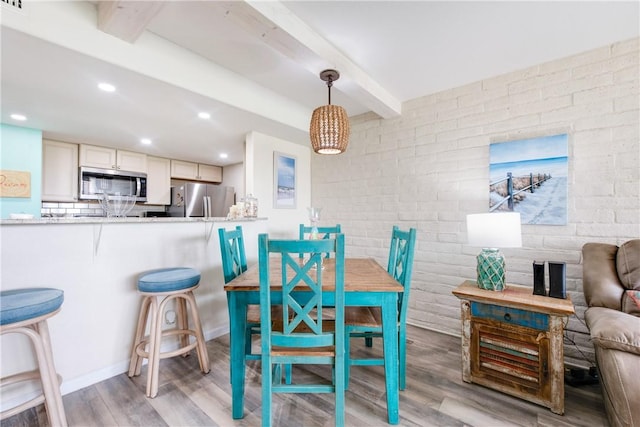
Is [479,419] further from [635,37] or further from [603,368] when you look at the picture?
[635,37]

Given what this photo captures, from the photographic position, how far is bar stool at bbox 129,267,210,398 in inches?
69.3

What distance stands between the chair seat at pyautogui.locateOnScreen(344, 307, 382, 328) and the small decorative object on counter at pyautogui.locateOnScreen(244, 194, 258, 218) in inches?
61.7

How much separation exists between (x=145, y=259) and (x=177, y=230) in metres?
0.32

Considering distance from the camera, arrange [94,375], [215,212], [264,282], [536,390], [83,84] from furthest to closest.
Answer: [215,212] < [83,84] < [94,375] < [536,390] < [264,282]

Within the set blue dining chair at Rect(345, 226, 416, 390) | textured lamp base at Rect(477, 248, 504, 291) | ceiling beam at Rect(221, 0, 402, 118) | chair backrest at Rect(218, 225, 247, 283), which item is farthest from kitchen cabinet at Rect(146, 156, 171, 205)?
textured lamp base at Rect(477, 248, 504, 291)

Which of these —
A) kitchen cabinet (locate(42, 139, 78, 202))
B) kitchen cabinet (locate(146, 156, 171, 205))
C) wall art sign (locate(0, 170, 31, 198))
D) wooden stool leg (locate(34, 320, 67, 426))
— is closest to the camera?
wooden stool leg (locate(34, 320, 67, 426))

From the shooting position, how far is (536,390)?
1640mm

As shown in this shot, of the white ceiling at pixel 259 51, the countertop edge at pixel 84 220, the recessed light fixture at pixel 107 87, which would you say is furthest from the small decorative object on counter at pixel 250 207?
the recessed light fixture at pixel 107 87

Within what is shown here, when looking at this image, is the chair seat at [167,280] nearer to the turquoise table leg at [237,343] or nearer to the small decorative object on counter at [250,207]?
the turquoise table leg at [237,343]

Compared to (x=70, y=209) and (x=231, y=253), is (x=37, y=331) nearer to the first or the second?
(x=231, y=253)

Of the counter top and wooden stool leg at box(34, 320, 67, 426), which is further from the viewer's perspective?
the counter top

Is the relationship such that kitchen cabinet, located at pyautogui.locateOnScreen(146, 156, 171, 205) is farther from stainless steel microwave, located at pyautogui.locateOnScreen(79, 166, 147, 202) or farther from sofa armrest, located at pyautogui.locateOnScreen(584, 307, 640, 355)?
sofa armrest, located at pyautogui.locateOnScreen(584, 307, 640, 355)

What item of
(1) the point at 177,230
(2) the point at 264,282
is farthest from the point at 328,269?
(1) the point at 177,230

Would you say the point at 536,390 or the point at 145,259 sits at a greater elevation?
the point at 145,259
